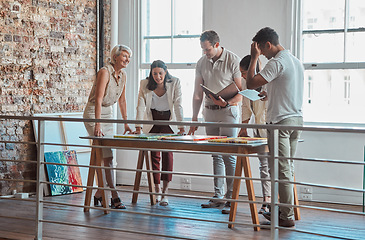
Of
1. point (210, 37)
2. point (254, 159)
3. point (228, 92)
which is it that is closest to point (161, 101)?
point (228, 92)

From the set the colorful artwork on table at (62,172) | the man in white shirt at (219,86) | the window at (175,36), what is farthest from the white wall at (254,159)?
the man in white shirt at (219,86)

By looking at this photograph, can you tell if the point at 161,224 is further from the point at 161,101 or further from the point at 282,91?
the point at 282,91

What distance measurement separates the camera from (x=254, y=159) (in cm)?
668

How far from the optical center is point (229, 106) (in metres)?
5.63

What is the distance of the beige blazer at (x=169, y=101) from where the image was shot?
5895 mm

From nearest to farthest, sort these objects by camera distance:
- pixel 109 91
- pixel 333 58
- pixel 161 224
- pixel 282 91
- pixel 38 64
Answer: pixel 282 91 < pixel 161 224 < pixel 109 91 < pixel 333 58 < pixel 38 64

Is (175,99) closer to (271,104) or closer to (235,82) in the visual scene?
(235,82)

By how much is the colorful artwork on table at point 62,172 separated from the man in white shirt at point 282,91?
2.87 meters

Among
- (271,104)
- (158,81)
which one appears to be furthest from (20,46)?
(271,104)

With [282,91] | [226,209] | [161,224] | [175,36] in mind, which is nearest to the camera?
[282,91]

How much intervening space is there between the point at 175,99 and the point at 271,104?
1.44 meters

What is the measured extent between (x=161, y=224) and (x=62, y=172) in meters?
2.02

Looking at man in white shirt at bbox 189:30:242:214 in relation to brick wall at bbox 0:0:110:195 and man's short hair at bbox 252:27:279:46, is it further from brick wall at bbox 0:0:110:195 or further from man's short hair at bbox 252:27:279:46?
brick wall at bbox 0:0:110:195

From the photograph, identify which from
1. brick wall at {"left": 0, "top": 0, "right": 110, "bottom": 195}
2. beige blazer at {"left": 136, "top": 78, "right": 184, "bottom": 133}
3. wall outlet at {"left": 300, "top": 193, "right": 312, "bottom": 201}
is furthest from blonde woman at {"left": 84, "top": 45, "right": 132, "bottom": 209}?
wall outlet at {"left": 300, "top": 193, "right": 312, "bottom": 201}
